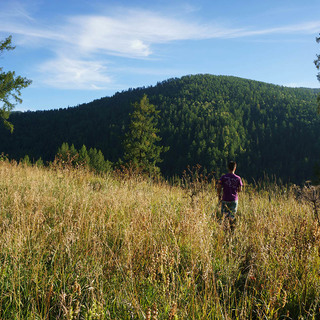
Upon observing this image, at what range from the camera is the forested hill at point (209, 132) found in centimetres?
11944

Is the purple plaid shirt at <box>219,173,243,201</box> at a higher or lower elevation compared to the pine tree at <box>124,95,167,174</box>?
lower

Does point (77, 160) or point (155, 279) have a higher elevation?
point (77, 160)

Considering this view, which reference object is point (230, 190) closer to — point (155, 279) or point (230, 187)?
point (230, 187)

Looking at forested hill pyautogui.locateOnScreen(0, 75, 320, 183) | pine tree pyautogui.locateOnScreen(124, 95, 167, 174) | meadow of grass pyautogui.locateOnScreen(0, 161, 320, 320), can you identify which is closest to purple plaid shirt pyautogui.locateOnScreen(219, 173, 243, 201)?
meadow of grass pyautogui.locateOnScreen(0, 161, 320, 320)

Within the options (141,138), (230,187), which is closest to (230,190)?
(230,187)

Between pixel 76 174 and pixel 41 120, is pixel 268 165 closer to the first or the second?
pixel 76 174

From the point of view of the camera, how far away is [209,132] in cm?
13112

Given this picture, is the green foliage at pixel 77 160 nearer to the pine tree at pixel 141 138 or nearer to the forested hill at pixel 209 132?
the pine tree at pixel 141 138

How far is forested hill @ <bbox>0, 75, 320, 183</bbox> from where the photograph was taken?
119438 millimetres

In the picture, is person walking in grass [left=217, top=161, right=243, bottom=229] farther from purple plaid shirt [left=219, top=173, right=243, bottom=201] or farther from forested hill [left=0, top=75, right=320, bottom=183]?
forested hill [left=0, top=75, right=320, bottom=183]

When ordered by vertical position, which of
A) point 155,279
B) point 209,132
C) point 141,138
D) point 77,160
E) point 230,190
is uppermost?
point 209,132

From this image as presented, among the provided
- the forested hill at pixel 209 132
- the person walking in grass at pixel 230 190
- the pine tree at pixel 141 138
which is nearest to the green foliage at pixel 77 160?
the pine tree at pixel 141 138

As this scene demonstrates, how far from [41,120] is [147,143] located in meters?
172

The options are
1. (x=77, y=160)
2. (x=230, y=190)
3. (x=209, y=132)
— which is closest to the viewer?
(x=230, y=190)
